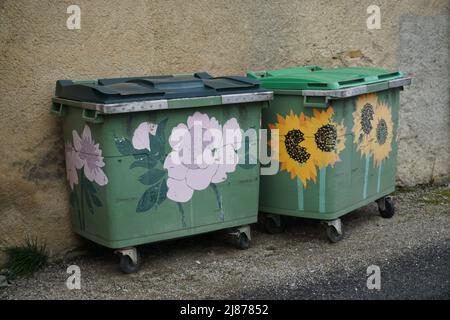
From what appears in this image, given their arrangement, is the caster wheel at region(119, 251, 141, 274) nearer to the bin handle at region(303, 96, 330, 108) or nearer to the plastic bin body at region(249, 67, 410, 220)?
the plastic bin body at region(249, 67, 410, 220)

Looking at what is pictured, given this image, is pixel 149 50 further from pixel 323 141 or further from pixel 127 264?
pixel 127 264

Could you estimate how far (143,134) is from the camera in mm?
4609

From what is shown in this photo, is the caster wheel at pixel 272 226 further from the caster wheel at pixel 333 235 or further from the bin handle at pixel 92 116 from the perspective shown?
the bin handle at pixel 92 116

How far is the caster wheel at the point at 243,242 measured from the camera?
525cm

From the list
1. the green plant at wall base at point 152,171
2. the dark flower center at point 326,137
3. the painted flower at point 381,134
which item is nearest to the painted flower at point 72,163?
the green plant at wall base at point 152,171

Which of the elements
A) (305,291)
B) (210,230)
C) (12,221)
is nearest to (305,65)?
(210,230)

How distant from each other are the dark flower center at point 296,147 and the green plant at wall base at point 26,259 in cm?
193

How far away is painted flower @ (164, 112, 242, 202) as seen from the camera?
4742 mm

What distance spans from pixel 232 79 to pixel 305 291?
1.61m

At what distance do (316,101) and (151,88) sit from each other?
47.8 inches

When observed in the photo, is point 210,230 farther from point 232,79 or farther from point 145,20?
point 145,20
